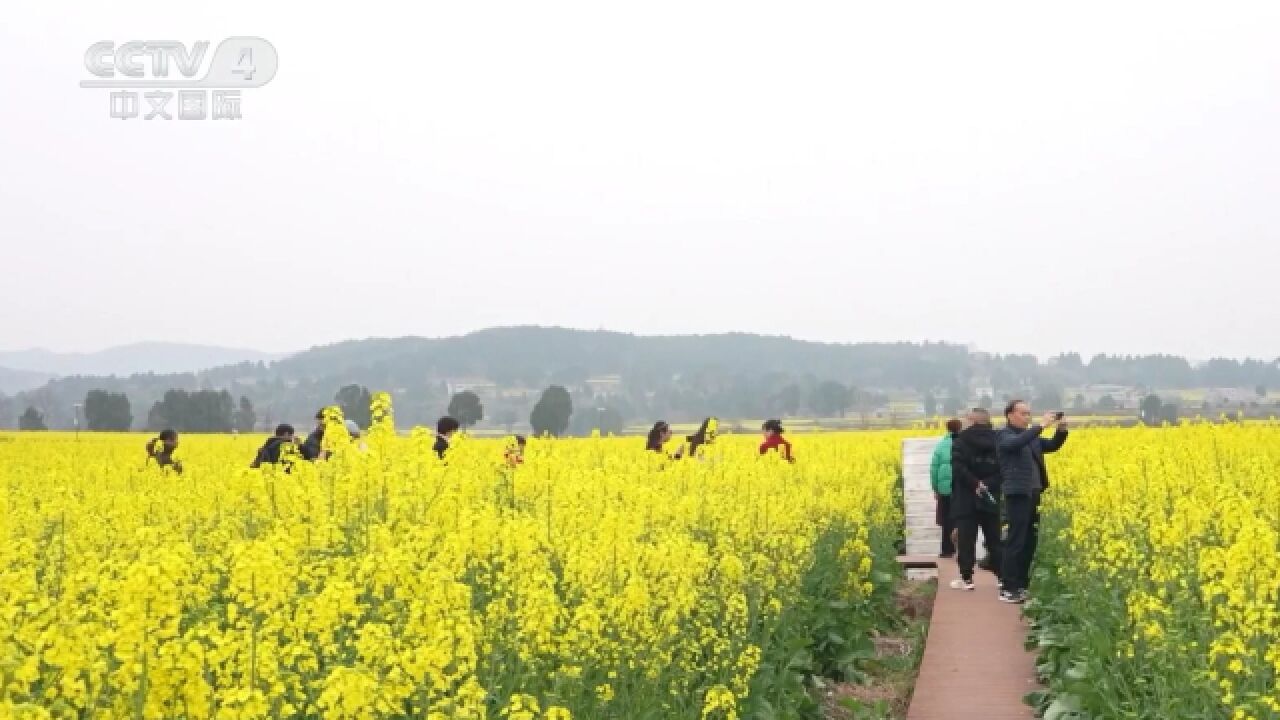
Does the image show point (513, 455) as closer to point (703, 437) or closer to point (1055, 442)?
point (703, 437)

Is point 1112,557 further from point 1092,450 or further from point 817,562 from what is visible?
point 1092,450

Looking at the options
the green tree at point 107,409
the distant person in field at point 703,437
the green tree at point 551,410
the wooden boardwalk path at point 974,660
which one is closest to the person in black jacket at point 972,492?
the wooden boardwalk path at point 974,660

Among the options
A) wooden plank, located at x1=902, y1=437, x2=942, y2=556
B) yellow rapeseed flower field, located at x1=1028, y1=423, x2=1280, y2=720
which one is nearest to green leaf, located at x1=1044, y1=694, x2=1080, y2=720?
yellow rapeseed flower field, located at x1=1028, y1=423, x2=1280, y2=720

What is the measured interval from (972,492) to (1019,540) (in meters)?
1.17

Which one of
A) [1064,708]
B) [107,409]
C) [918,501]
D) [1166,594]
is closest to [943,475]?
[918,501]

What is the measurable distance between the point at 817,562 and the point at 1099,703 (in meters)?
3.92

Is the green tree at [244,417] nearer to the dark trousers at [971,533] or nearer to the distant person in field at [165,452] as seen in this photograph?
the distant person in field at [165,452]

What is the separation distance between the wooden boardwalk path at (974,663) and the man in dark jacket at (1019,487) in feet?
1.25

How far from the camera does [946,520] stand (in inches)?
731

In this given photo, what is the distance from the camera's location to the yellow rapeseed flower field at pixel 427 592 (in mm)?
4656

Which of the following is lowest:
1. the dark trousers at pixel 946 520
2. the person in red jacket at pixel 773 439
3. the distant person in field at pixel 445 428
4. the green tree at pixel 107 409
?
the dark trousers at pixel 946 520

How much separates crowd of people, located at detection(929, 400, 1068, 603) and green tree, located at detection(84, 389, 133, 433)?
10929 cm

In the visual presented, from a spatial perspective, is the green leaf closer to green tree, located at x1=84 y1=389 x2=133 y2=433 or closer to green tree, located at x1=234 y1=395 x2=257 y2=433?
green tree, located at x1=234 y1=395 x2=257 y2=433

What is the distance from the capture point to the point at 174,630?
455cm
